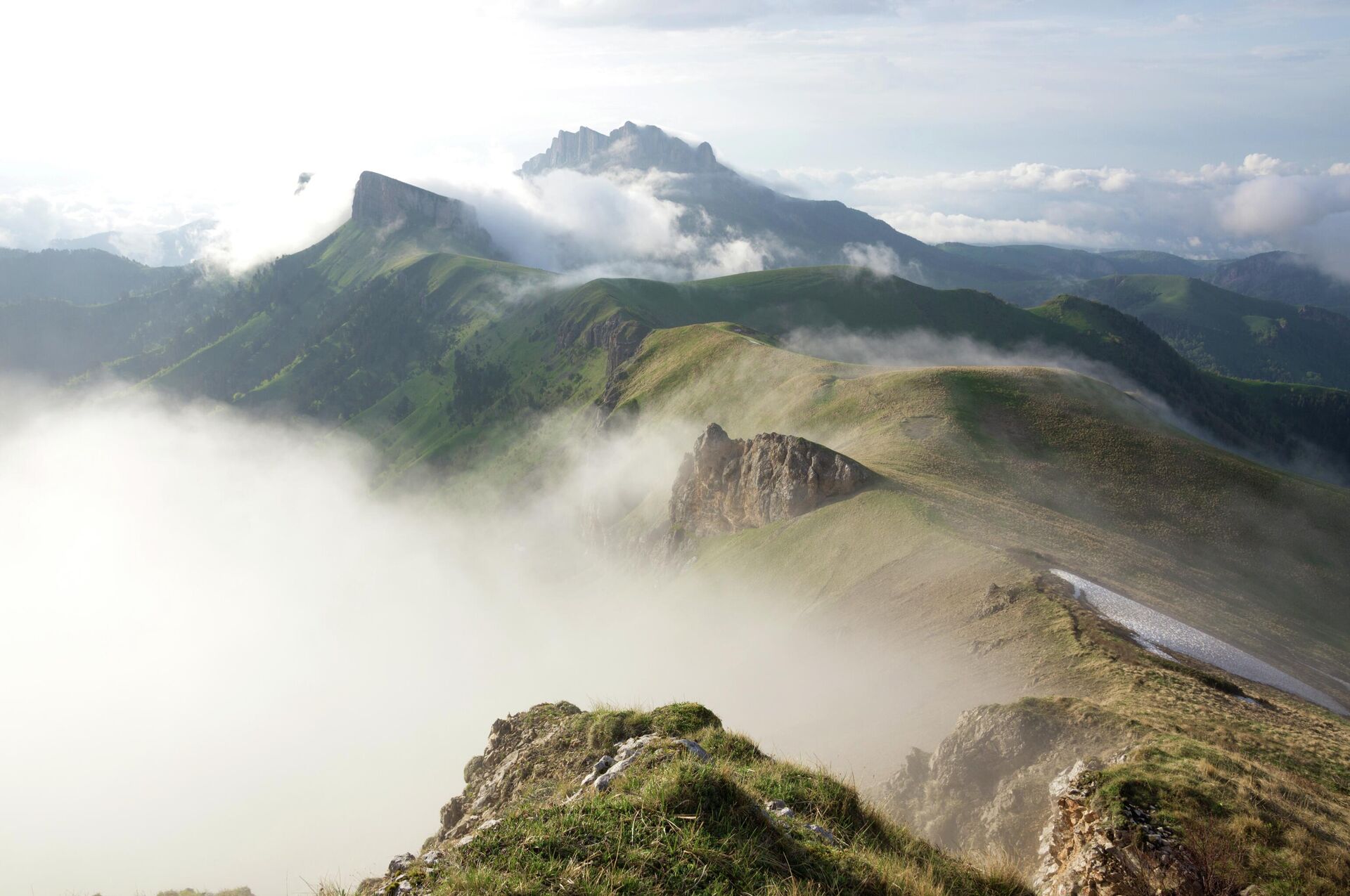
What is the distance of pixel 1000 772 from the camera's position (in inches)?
879

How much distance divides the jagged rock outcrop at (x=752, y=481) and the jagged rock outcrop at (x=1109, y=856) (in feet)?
137

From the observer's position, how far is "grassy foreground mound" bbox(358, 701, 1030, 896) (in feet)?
29.4

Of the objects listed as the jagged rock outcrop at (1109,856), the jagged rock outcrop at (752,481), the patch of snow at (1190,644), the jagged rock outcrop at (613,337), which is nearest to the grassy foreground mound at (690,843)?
the jagged rock outcrop at (1109,856)

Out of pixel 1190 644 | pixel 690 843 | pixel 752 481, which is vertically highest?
pixel 752 481

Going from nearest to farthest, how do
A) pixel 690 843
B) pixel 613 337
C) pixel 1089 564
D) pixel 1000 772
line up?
pixel 690 843, pixel 1000 772, pixel 1089 564, pixel 613 337

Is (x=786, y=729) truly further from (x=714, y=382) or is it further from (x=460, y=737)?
(x=714, y=382)

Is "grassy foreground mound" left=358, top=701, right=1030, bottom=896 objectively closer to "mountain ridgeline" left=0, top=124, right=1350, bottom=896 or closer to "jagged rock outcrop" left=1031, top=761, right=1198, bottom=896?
"mountain ridgeline" left=0, top=124, right=1350, bottom=896

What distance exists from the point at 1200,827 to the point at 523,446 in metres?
168

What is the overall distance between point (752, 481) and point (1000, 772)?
4893 cm

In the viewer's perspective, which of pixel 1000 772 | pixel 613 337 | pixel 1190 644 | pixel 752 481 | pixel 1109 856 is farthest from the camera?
pixel 613 337

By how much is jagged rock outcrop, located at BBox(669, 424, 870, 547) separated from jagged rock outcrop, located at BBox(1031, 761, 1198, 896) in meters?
41.7

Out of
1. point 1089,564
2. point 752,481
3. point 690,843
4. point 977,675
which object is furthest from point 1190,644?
point 752,481

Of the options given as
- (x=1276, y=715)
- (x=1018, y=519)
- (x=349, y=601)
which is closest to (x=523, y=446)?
(x=349, y=601)

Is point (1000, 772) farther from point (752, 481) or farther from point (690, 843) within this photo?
point (752, 481)
